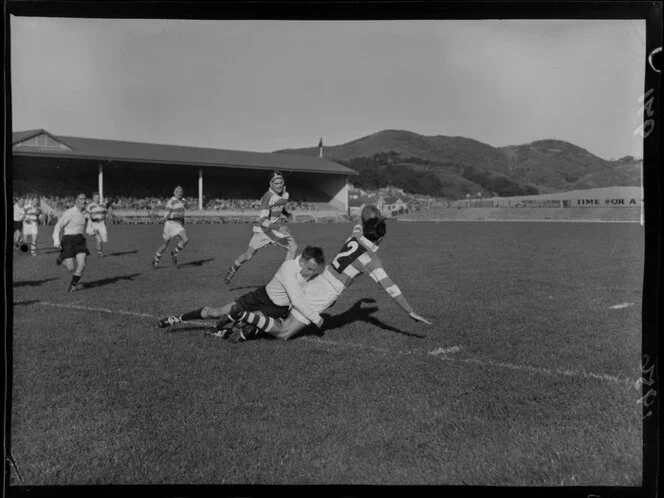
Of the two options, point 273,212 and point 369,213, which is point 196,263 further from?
point 369,213

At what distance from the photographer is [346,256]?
584 centimetres

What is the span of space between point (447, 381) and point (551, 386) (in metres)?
0.78

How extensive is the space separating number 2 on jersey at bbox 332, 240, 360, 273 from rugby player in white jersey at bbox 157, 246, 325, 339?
177mm

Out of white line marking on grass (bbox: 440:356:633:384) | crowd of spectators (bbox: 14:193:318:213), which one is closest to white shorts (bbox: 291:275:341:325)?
white line marking on grass (bbox: 440:356:633:384)

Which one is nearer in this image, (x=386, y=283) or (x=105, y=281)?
(x=386, y=283)

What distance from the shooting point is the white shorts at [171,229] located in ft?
39.3

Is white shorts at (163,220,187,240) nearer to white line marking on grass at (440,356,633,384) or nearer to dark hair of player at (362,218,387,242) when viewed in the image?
dark hair of player at (362,218,387,242)

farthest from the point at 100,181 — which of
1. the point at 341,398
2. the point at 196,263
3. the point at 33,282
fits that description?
the point at 341,398

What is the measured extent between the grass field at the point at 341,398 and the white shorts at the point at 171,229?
13.6ft

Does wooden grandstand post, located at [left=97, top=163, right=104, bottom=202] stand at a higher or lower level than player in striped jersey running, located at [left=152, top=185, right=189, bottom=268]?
higher

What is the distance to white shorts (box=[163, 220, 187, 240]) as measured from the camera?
12.0 m

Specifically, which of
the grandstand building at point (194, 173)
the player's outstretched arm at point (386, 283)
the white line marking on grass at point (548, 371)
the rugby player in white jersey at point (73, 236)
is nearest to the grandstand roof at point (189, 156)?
the grandstand building at point (194, 173)

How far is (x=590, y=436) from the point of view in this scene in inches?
146

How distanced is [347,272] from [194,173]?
459 inches
